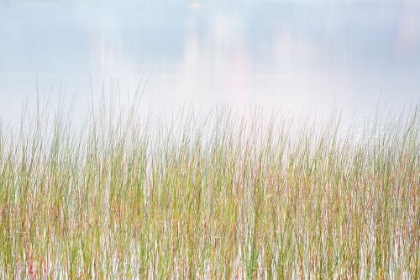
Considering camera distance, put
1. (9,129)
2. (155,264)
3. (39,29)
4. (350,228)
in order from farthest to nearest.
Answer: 1. (39,29)
2. (9,129)
3. (350,228)
4. (155,264)

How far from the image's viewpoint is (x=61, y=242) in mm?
4805

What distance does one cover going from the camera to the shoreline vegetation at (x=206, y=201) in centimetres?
468

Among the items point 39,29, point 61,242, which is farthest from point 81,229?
point 39,29

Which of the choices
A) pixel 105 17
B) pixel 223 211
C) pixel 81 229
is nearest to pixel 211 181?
pixel 223 211

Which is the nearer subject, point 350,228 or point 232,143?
point 350,228

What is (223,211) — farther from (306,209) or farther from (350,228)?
(350,228)

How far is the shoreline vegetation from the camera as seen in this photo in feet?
15.4

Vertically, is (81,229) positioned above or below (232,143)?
below

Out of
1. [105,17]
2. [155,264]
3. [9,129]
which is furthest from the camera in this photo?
[105,17]

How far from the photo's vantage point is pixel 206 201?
5242mm

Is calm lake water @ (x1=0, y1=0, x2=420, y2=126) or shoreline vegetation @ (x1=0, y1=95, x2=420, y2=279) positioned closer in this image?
shoreline vegetation @ (x1=0, y1=95, x2=420, y2=279)

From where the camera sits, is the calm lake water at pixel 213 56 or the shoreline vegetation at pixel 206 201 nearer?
the shoreline vegetation at pixel 206 201

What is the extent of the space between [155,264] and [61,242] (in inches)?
30.8

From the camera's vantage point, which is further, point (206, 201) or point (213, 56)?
point (213, 56)
